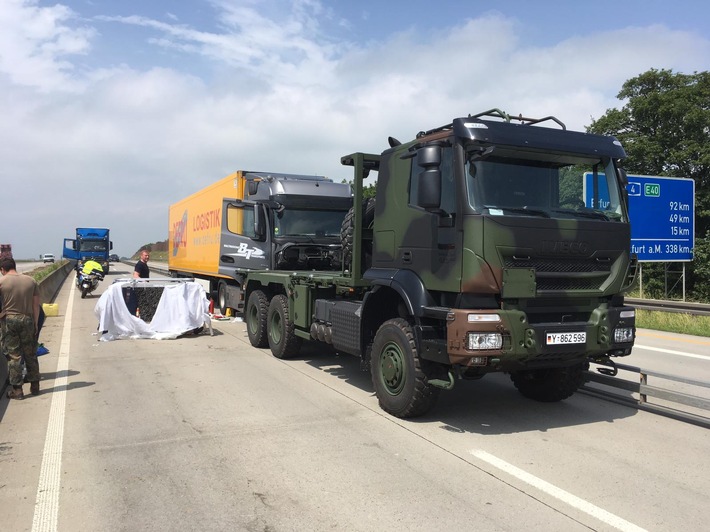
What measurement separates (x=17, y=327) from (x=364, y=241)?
4.30 m

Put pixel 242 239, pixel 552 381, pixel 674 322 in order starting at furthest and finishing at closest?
pixel 674 322, pixel 242 239, pixel 552 381

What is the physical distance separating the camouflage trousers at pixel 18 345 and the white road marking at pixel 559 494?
5.32 m

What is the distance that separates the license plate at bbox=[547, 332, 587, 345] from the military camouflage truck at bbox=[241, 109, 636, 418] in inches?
0.5

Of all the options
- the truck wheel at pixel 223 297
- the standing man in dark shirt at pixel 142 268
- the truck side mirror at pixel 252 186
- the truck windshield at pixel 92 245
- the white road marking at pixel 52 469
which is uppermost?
the truck side mirror at pixel 252 186

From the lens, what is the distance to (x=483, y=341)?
195 inches

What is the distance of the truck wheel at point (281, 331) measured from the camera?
9.06m

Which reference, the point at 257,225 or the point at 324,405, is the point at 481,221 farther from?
the point at 257,225

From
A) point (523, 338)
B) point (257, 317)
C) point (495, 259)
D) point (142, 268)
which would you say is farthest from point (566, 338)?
point (142, 268)

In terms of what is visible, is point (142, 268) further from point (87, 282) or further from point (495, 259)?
point (495, 259)

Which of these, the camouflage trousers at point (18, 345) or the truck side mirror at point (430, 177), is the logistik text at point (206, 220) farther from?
the truck side mirror at point (430, 177)

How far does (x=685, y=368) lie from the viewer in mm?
8836

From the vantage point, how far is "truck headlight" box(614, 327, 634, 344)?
18.3 feet

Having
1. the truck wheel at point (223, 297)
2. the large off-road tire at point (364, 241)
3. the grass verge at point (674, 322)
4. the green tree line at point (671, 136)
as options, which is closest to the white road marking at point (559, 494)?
the large off-road tire at point (364, 241)

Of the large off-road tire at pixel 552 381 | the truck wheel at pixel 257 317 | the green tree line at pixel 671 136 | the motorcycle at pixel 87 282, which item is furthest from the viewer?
the green tree line at pixel 671 136
